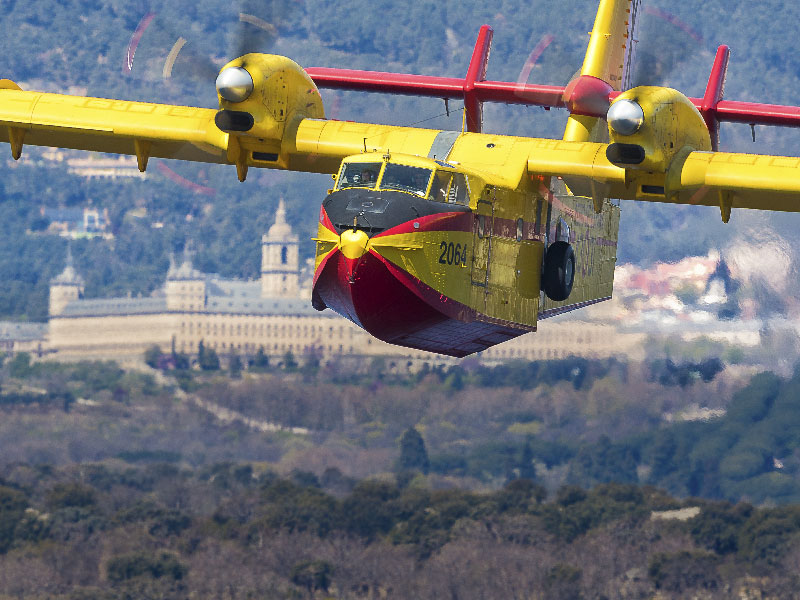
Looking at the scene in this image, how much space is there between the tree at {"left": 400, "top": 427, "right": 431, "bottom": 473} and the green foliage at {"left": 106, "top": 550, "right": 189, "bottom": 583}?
12.8 metres

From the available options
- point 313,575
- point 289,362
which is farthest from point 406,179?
point 289,362

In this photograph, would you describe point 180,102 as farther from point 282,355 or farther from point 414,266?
point 414,266

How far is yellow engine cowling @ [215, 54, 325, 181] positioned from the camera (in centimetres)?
3353

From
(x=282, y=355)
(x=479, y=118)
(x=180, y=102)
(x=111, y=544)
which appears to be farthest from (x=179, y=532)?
(x=180, y=102)

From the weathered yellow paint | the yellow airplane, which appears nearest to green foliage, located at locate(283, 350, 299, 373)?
the weathered yellow paint

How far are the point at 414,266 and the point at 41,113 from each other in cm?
956

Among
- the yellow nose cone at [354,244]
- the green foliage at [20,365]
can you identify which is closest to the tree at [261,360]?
the green foliage at [20,365]

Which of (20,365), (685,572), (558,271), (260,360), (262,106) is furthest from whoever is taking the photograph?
(20,365)

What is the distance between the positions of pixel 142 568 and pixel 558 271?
4681cm

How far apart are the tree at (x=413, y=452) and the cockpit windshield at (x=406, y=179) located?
55.5m

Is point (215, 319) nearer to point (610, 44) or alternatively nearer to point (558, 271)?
point (610, 44)

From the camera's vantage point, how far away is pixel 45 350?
12812 centimetres

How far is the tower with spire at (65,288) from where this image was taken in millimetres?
154625

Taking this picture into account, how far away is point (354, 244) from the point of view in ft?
93.8
